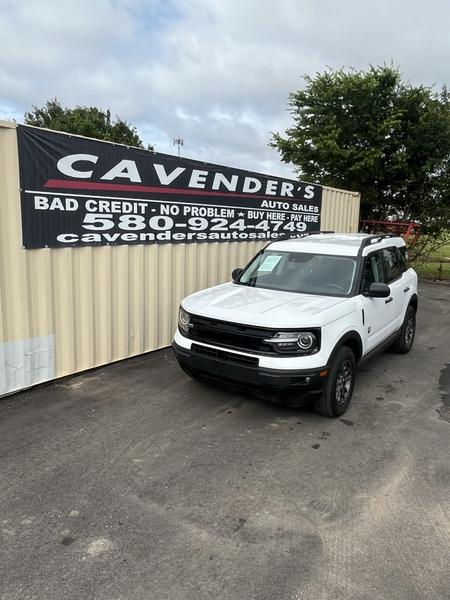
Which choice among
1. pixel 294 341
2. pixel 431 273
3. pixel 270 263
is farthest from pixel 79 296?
pixel 431 273

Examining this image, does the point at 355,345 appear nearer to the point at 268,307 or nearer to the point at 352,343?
the point at 352,343

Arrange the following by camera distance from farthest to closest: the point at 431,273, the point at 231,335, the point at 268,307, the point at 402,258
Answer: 1. the point at 431,273
2. the point at 402,258
3. the point at 268,307
4. the point at 231,335

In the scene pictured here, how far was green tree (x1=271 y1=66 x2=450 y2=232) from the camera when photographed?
47.7 feet

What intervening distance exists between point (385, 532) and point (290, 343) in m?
1.72

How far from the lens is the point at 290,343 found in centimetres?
416

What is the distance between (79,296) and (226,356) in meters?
2.30

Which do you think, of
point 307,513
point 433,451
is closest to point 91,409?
point 307,513

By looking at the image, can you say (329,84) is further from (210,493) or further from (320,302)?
(210,493)

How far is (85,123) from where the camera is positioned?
24.8m

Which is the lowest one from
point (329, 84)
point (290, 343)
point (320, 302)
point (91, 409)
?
point (91, 409)

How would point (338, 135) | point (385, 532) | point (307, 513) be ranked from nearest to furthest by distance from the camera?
point (385, 532) → point (307, 513) → point (338, 135)

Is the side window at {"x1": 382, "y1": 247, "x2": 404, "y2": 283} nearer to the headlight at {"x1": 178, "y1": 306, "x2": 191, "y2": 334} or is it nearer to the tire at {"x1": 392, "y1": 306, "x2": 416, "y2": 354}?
the tire at {"x1": 392, "y1": 306, "x2": 416, "y2": 354}

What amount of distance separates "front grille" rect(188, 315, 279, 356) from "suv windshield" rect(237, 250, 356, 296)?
1.14 metres

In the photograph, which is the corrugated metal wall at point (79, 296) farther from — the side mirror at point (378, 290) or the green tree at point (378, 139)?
the green tree at point (378, 139)
